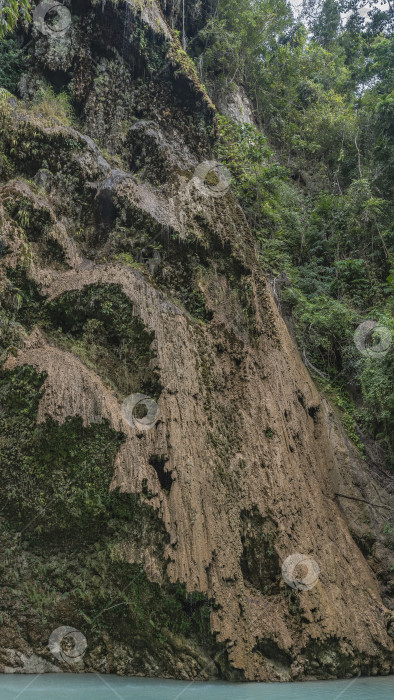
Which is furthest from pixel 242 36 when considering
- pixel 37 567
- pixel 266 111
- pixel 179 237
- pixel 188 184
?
pixel 37 567

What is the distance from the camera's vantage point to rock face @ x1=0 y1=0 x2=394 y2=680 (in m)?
6.71

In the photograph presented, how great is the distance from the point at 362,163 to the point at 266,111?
5199 mm

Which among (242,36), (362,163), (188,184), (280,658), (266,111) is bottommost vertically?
(280,658)

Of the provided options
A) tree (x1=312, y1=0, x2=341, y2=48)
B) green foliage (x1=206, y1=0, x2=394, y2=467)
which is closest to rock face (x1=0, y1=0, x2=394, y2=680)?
green foliage (x1=206, y1=0, x2=394, y2=467)

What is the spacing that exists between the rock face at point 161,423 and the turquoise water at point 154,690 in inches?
10.4

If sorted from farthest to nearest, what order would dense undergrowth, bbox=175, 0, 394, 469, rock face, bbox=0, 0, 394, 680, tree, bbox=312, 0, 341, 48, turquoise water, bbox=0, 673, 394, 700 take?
tree, bbox=312, 0, 341, 48 < dense undergrowth, bbox=175, 0, 394, 469 < rock face, bbox=0, 0, 394, 680 < turquoise water, bbox=0, 673, 394, 700

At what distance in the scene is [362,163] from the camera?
19047 mm

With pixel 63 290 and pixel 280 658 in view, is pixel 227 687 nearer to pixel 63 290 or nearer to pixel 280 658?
pixel 280 658

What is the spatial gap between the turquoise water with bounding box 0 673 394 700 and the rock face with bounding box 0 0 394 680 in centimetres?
26

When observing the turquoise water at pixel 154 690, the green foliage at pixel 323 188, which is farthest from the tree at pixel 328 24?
the turquoise water at pixel 154 690

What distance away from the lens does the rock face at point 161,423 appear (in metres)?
6.71

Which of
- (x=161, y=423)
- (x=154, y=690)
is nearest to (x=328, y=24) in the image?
(x=161, y=423)

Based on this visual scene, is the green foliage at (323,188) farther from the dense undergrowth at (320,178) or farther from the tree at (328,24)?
the tree at (328,24)

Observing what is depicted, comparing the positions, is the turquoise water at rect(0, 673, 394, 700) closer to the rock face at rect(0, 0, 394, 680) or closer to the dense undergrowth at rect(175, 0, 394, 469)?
the rock face at rect(0, 0, 394, 680)
